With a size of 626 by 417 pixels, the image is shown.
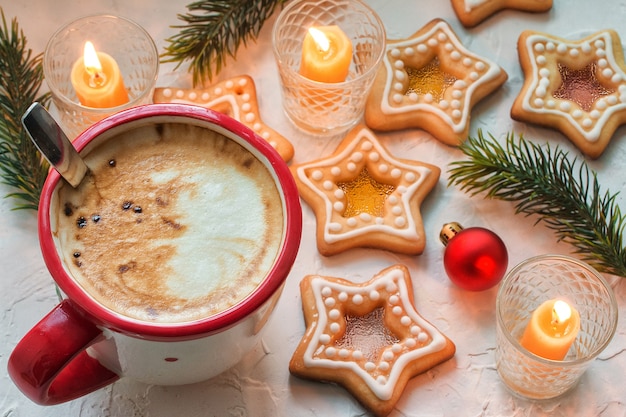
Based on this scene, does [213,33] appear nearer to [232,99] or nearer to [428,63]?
[232,99]

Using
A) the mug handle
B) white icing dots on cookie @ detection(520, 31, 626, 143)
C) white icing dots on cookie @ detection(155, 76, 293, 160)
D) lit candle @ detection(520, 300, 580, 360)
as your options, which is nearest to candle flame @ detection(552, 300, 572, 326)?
lit candle @ detection(520, 300, 580, 360)

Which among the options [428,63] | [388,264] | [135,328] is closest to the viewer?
[135,328]

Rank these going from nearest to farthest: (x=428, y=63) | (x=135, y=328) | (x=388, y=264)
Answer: (x=135, y=328)
(x=388, y=264)
(x=428, y=63)

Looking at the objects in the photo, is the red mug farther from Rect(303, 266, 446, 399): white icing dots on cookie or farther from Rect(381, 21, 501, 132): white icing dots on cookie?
Rect(381, 21, 501, 132): white icing dots on cookie

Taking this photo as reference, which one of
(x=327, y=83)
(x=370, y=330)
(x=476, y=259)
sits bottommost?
(x=370, y=330)

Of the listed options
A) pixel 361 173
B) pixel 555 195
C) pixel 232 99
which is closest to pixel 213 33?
pixel 232 99

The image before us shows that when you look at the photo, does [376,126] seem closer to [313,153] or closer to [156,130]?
[313,153]

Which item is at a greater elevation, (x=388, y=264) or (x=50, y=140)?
(x=50, y=140)

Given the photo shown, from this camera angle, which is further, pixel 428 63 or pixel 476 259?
pixel 428 63

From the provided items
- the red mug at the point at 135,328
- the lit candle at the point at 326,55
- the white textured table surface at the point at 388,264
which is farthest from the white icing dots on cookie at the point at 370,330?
the lit candle at the point at 326,55
